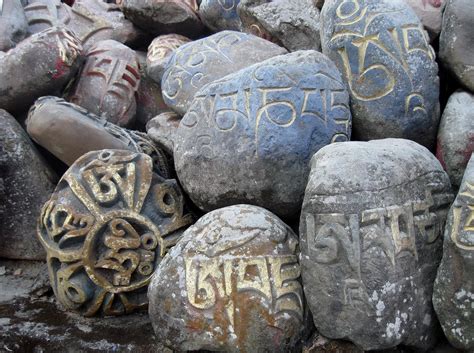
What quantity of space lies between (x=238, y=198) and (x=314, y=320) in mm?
568

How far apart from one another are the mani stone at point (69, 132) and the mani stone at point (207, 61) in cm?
32

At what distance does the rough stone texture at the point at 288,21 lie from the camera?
2910 mm

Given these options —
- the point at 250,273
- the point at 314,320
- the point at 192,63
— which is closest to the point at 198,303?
the point at 250,273

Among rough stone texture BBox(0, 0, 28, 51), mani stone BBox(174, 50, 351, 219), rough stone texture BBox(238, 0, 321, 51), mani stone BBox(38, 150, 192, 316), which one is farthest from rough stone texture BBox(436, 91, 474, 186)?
rough stone texture BBox(0, 0, 28, 51)

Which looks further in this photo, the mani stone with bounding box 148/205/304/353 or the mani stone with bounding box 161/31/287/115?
the mani stone with bounding box 161/31/287/115

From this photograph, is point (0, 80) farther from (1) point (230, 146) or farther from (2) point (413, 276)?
(2) point (413, 276)

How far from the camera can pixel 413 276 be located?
1.78 metres

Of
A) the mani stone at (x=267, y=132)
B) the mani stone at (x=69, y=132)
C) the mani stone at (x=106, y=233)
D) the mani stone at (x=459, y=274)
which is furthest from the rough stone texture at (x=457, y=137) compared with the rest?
the mani stone at (x=69, y=132)

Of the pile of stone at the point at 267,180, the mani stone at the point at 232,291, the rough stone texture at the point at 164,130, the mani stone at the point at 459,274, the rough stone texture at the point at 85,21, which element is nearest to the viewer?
the mani stone at the point at 459,274

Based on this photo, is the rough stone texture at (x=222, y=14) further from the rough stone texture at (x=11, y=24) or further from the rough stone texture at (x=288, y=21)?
the rough stone texture at (x=11, y=24)

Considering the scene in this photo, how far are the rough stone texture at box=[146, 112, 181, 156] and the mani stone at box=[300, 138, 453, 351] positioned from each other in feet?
3.81

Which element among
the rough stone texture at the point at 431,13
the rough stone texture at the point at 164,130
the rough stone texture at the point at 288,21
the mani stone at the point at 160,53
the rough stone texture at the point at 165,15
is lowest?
the rough stone texture at the point at 164,130

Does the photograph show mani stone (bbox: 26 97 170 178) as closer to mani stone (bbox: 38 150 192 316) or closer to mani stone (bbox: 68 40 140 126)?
mani stone (bbox: 38 150 192 316)

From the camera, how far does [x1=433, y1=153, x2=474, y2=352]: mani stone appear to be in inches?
64.6
